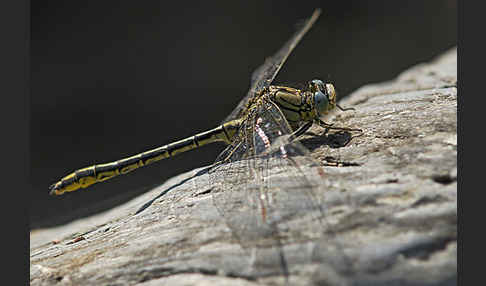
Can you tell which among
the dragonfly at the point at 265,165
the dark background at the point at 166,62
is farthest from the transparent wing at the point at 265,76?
the dark background at the point at 166,62

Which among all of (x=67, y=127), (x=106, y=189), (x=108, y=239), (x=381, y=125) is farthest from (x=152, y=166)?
(x=381, y=125)

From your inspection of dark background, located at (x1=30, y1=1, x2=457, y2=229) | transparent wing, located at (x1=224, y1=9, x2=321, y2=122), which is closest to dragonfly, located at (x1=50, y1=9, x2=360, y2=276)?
transparent wing, located at (x1=224, y1=9, x2=321, y2=122)

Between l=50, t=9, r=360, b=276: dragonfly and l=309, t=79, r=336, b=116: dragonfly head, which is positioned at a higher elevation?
l=309, t=79, r=336, b=116: dragonfly head

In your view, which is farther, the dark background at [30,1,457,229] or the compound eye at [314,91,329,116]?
the dark background at [30,1,457,229]

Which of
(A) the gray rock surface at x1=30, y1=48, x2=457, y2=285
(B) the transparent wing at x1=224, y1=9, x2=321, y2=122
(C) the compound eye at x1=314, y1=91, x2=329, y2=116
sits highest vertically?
(B) the transparent wing at x1=224, y1=9, x2=321, y2=122

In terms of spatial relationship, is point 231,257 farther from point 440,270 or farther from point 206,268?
point 440,270

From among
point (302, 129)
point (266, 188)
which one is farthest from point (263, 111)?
point (266, 188)

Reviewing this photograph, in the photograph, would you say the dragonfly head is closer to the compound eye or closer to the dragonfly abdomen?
the compound eye
